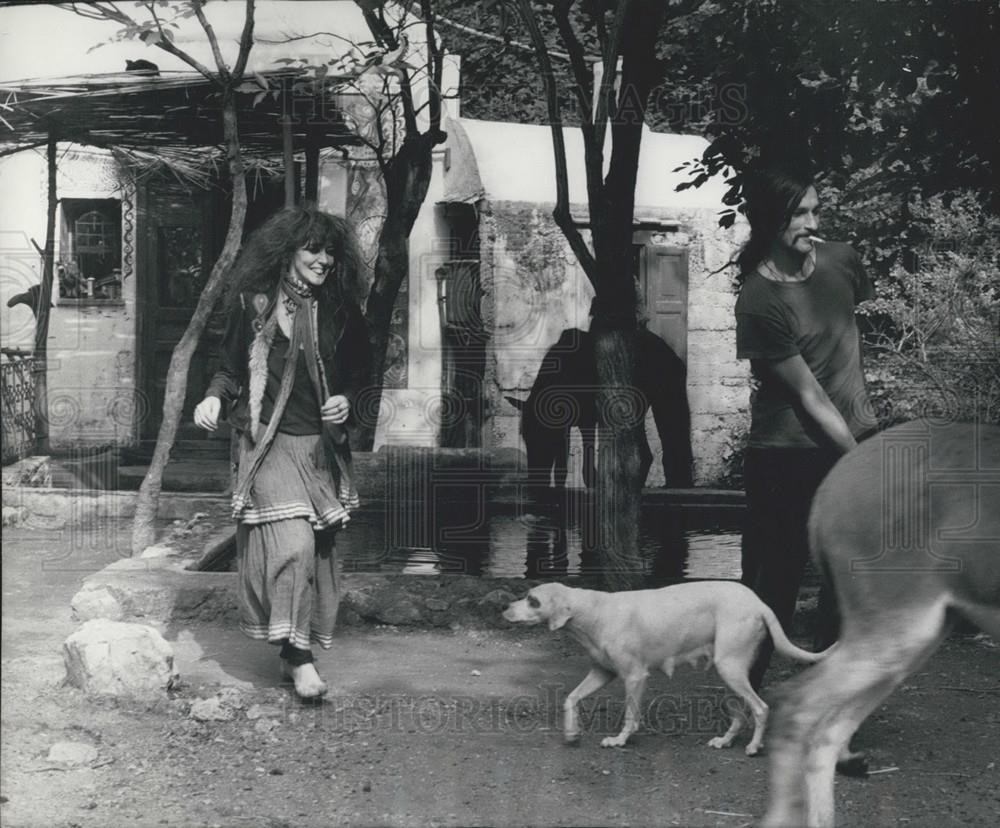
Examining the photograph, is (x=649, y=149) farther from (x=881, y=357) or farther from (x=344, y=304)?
(x=344, y=304)

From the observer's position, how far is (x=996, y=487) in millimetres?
3807

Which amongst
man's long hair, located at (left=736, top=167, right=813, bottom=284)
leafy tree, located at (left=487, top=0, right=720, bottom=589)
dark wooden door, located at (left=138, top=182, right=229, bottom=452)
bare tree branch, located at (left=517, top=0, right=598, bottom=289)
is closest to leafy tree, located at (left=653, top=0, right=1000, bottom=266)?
leafy tree, located at (left=487, top=0, right=720, bottom=589)

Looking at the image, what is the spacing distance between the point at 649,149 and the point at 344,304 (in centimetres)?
882

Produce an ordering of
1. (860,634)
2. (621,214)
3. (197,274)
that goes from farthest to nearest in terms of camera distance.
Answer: (197,274) → (621,214) → (860,634)

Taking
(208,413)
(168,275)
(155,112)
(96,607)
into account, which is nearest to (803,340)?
(208,413)

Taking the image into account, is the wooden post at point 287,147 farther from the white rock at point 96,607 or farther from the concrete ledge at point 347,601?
the white rock at point 96,607

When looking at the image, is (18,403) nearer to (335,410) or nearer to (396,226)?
(396,226)

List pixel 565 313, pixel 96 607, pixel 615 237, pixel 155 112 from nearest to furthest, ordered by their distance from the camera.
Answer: pixel 96 607, pixel 615 237, pixel 155 112, pixel 565 313

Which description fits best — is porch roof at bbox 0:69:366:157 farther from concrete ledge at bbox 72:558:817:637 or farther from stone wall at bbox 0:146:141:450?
concrete ledge at bbox 72:558:817:637

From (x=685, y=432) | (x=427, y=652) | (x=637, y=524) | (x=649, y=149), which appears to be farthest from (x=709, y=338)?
(x=427, y=652)

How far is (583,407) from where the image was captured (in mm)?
11336

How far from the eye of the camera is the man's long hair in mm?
4551

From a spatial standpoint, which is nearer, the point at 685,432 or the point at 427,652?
the point at 427,652

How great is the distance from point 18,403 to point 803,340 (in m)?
8.18
